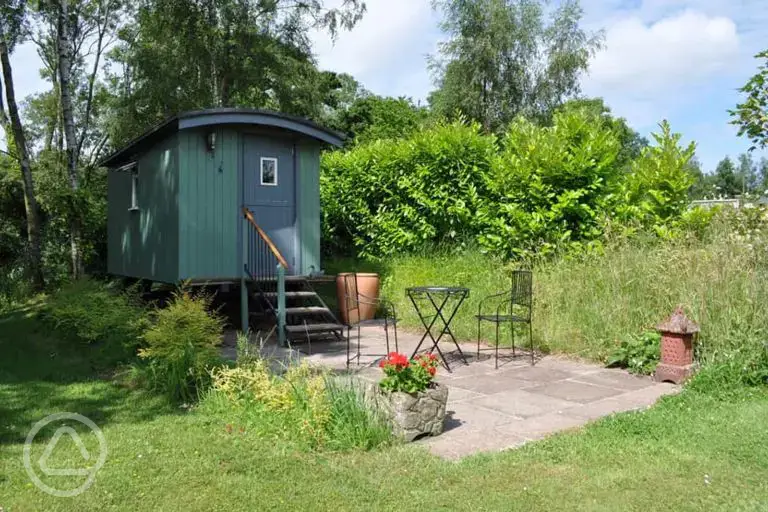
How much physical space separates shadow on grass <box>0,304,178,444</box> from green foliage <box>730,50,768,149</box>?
9138 millimetres

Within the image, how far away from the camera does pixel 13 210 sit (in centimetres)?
2120

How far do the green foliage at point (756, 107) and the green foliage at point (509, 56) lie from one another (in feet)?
36.6

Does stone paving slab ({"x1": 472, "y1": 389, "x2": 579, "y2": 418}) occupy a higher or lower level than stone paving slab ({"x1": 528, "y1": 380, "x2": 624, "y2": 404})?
lower

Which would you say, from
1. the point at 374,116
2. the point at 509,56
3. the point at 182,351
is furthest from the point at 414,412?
the point at 374,116

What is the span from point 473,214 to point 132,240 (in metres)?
5.82

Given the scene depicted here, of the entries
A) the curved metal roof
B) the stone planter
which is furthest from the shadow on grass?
the curved metal roof

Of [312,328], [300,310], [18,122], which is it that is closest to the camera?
[312,328]

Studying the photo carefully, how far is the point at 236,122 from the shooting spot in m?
8.96

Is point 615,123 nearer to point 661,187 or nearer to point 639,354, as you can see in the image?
point 661,187

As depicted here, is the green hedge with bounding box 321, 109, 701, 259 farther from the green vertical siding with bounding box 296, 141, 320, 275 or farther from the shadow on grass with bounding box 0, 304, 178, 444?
the shadow on grass with bounding box 0, 304, 178, 444

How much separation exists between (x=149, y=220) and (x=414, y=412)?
714cm

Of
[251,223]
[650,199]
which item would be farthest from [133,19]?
[650,199]

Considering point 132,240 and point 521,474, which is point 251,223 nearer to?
point 132,240

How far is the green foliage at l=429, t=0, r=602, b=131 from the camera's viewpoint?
20.5 meters
